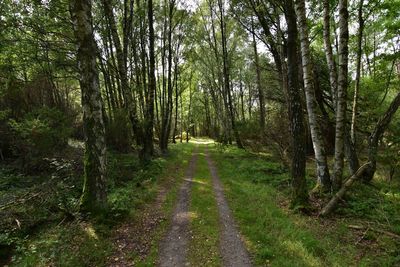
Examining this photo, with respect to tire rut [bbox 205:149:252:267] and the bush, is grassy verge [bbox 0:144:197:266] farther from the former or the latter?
the bush

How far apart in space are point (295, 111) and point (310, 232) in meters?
3.11

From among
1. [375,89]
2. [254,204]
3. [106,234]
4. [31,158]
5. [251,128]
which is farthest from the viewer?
[251,128]

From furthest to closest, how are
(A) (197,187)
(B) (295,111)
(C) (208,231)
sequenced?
1. (A) (197,187)
2. (B) (295,111)
3. (C) (208,231)

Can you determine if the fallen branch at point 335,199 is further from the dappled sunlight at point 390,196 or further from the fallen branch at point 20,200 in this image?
the fallen branch at point 20,200

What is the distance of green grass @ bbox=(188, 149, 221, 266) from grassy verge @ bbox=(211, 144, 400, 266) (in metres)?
0.66

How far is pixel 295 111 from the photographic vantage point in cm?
720

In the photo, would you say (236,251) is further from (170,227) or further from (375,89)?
(375,89)

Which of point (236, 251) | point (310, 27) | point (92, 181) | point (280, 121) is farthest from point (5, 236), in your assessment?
point (310, 27)

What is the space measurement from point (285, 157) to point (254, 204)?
4.53 metres

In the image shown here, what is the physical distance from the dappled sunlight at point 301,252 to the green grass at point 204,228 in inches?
56.2

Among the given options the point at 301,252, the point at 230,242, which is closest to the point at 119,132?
the point at 230,242

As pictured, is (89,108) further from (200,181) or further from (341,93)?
(341,93)

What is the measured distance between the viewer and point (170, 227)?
21.6 feet

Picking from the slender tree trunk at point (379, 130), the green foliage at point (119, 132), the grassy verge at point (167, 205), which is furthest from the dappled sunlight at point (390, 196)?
the green foliage at point (119, 132)
